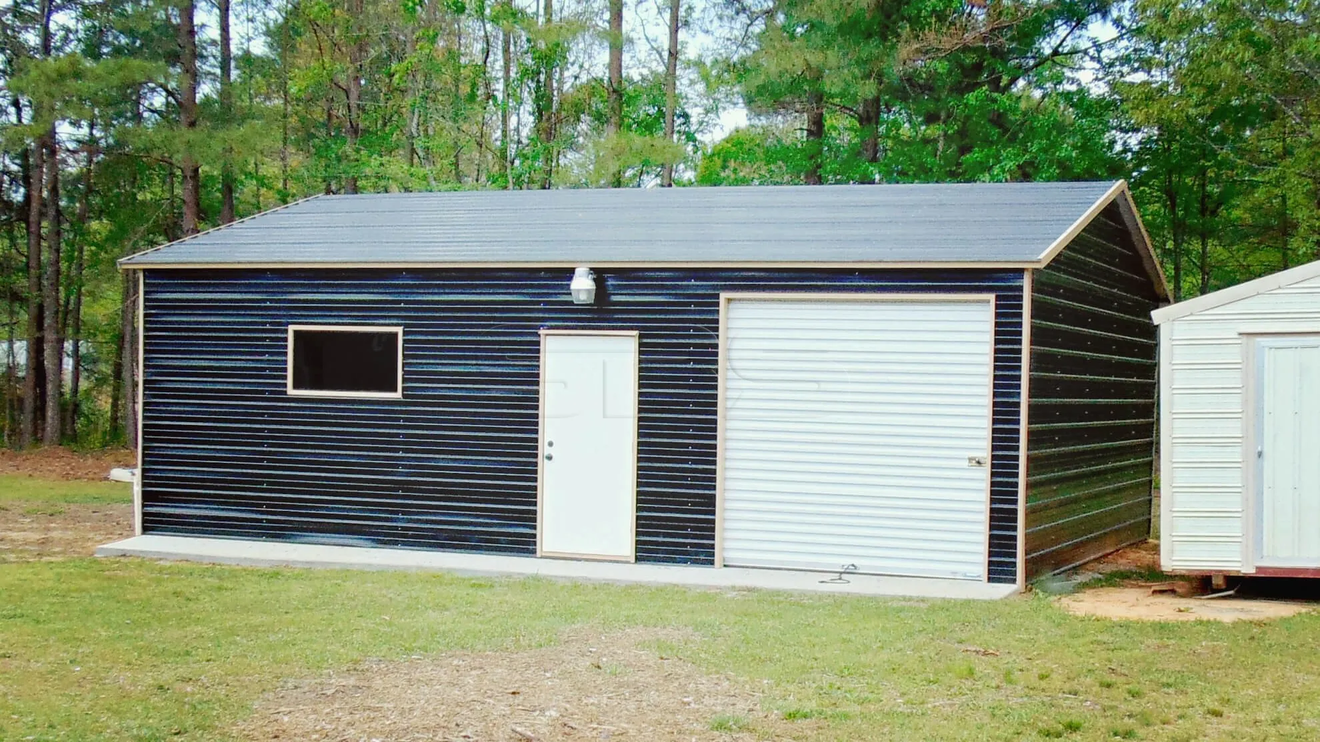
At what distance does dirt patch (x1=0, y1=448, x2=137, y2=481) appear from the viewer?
18703mm

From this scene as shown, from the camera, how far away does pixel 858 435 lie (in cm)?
1036

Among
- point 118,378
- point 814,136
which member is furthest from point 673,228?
point 118,378

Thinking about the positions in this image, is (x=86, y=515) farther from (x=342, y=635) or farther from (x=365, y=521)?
(x=342, y=635)

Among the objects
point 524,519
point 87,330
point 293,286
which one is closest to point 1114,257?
point 524,519

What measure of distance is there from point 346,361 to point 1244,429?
24.1ft

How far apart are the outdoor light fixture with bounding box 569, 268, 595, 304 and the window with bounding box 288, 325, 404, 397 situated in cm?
173

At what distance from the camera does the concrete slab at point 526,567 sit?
973 cm

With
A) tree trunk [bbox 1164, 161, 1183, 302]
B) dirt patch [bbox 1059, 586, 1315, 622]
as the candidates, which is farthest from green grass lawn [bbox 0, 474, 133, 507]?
tree trunk [bbox 1164, 161, 1183, 302]

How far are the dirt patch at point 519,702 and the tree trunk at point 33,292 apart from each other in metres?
17.9

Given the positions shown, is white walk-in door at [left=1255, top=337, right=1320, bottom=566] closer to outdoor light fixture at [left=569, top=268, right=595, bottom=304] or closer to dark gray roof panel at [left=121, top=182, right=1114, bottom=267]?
dark gray roof panel at [left=121, top=182, right=1114, bottom=267]

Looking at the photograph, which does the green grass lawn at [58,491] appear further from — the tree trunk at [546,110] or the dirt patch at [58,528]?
the tree trunk at [546,110]

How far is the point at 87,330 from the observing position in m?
27.5

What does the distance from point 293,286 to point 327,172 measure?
560 inches

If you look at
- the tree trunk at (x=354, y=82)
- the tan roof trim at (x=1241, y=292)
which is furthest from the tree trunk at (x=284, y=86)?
the tan roof trim at (x=1241, y=292)
